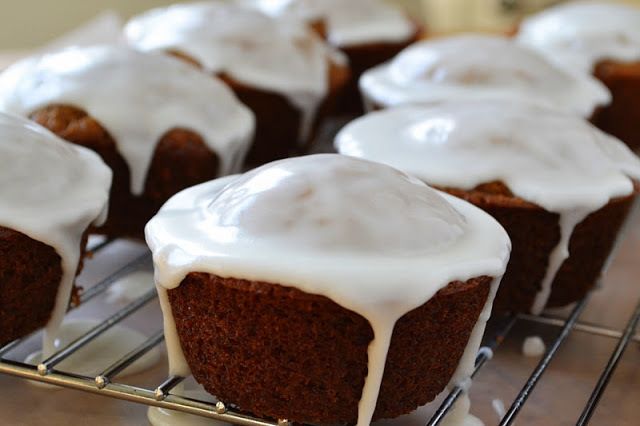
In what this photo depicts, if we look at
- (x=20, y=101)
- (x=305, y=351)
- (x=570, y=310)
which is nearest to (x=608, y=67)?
(x=570, y=310)

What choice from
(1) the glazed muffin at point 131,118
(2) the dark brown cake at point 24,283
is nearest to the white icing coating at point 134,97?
(1) the glazed muffin at point 131,118

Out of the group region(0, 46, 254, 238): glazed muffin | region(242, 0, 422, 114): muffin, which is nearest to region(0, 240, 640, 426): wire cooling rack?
region(0, 46, 254, 238): glazed muffin

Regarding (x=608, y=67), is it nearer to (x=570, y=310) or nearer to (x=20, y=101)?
(x=570, y=310)

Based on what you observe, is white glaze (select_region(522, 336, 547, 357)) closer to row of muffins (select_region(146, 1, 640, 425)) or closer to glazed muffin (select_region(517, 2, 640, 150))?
row of muffins (select_region(146, 1, 640, 425))

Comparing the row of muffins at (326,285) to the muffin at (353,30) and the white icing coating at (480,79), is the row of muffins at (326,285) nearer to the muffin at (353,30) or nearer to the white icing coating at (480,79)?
the white icing coating at (480,79)

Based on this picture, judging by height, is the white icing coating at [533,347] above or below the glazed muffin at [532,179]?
below

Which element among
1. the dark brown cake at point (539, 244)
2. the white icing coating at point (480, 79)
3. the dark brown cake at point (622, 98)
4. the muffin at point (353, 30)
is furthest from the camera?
the muffin at point (353, 30)
